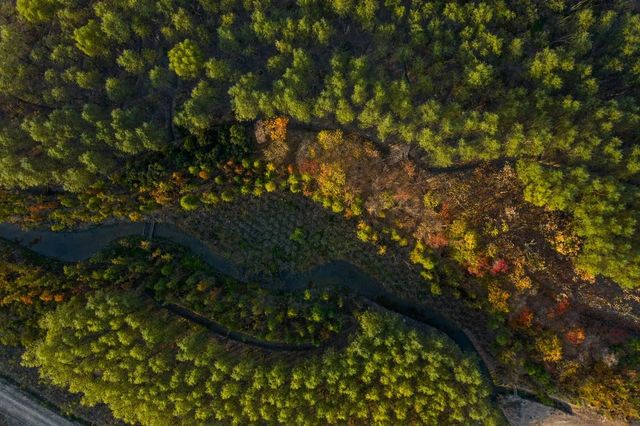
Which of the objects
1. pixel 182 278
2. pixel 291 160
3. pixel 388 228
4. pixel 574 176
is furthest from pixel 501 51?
pixel 182 278

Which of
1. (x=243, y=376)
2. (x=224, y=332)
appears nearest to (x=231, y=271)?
(x=224, y=332)

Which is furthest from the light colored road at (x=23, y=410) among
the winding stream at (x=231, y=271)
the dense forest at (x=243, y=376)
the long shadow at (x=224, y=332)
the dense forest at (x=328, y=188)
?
the long shadow at (x=224, y=332)

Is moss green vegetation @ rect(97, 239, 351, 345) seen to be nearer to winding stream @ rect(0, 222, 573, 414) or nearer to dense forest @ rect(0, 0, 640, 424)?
dense forest @ rect(0, 0, 640, 424)

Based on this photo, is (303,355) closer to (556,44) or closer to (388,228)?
(388,228)

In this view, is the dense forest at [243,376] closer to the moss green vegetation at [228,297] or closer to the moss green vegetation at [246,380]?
the moss green vegetation at [246,380]

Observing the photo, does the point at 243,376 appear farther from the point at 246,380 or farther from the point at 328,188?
the point at 328,188

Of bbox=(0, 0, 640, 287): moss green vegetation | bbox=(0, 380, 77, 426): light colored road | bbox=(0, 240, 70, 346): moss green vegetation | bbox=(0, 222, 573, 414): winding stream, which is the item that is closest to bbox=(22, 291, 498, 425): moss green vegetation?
bbox=(0, 240, 70, 346): moss green vegetation
